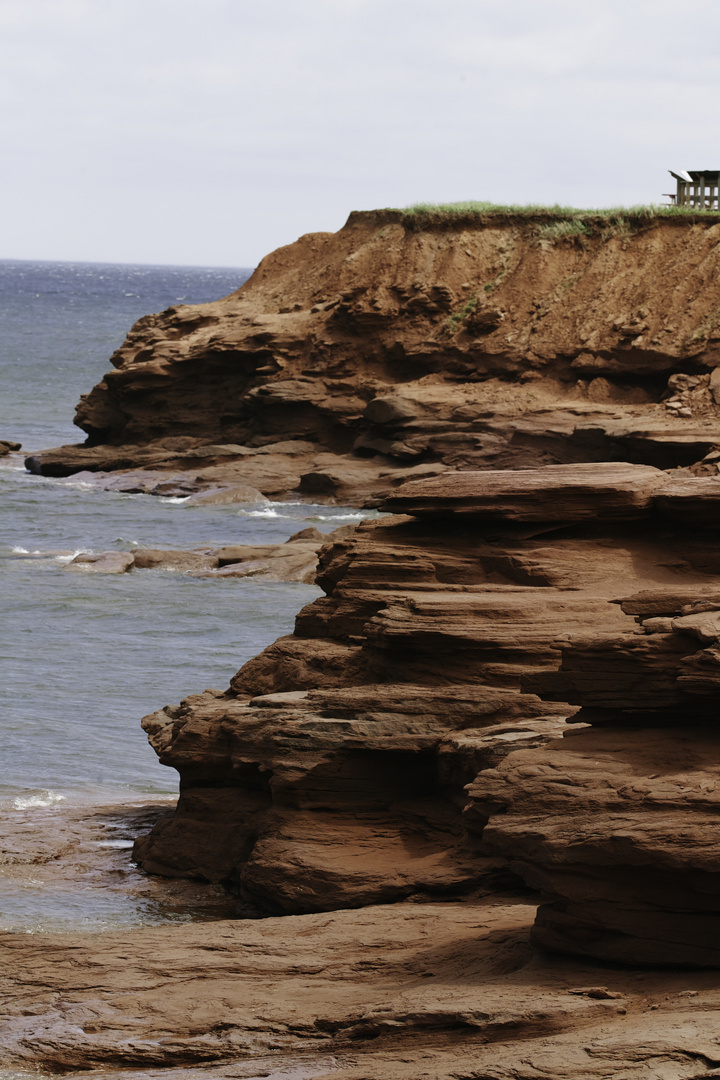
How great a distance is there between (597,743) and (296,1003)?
9.22ft

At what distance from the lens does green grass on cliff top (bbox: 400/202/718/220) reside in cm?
4409

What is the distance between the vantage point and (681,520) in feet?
43.3

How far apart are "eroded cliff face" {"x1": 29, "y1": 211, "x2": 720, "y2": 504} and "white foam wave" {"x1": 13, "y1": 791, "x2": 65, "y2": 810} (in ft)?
70.2

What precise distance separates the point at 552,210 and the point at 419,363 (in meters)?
7.40

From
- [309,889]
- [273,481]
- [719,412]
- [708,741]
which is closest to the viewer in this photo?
[708,741]

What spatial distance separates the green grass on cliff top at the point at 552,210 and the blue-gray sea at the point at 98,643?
45.5 feet

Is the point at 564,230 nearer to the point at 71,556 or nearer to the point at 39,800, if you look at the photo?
the point at 71,556

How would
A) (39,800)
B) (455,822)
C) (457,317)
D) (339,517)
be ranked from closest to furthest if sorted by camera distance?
(455,822) → (39,800) → (339,517) → (457,317)

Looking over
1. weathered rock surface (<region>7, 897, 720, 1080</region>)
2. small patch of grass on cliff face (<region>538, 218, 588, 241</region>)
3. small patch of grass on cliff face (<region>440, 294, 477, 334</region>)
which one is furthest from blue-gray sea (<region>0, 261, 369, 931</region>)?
small patch of grass on cliff face (<region>538, 218, 588, 241</region>)

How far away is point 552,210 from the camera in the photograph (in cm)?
4672

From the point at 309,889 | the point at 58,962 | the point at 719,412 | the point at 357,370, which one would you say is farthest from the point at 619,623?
the point at 357,370

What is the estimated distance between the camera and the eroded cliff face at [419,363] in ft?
131

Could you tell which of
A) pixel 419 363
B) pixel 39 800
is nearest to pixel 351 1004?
pixel 39 800

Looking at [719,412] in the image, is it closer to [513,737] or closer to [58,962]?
[513,737]
